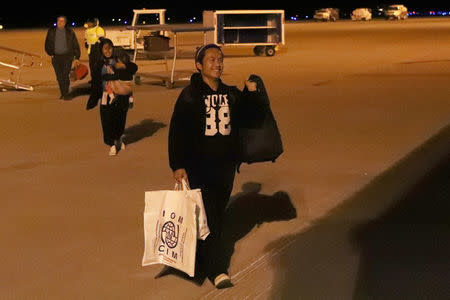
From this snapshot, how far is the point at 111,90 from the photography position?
10359mm

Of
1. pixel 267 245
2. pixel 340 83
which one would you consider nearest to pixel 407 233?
pixel 267 245

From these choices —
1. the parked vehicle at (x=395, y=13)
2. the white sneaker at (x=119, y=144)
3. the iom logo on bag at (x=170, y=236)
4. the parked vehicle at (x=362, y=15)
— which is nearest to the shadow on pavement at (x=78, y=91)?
the white sneaker at (x=119, y=144)

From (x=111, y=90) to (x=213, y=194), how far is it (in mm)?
5260

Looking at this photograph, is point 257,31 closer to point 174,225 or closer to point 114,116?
point 114,116

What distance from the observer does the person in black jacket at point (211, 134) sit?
17.2 feet

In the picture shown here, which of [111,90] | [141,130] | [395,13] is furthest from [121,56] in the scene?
[395,13]

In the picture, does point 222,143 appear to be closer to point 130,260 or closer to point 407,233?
point 130,260

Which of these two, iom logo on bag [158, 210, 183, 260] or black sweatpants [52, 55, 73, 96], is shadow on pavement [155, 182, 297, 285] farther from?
black sweatpants [52, 55, 73, 96]

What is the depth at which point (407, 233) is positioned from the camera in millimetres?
6738

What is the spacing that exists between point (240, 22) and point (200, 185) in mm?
26629

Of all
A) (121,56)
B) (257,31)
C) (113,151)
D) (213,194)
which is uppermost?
(121,56)

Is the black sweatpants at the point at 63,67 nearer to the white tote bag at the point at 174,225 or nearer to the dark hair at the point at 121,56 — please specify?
the dark hair at the point at 121,56

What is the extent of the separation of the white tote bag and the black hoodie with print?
264 millimetres

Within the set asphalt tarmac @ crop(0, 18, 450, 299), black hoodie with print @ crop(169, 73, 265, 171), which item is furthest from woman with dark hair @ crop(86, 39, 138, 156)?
black hoodie with print @ crop(169, 73, 265, 171)
